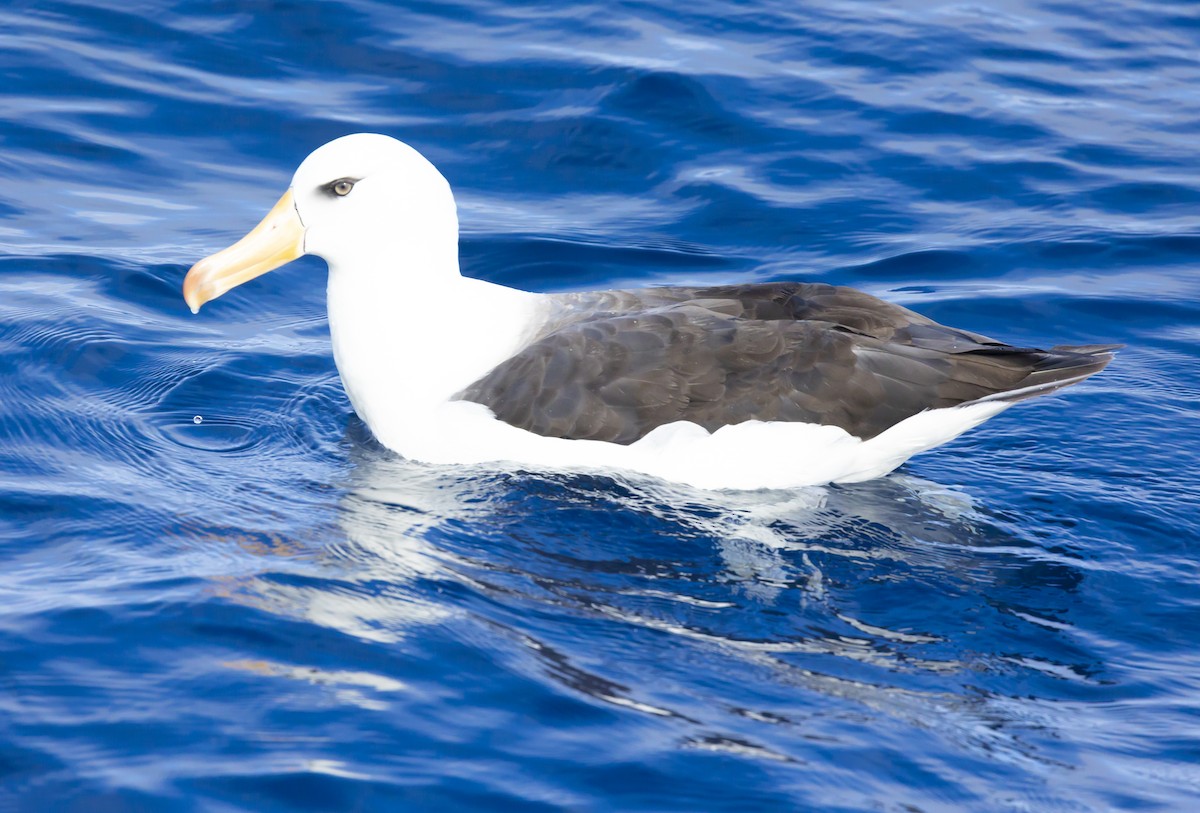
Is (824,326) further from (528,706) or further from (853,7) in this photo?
(853,7)

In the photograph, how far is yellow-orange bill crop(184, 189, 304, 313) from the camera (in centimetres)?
756

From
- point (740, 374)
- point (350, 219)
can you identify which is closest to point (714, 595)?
point (740, 374)

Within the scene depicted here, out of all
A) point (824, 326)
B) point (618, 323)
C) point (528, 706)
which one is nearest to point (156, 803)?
point (528, 706)

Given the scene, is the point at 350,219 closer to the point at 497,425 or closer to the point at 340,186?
the point at 340,186

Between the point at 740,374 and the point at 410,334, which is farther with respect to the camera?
the point at 410,334

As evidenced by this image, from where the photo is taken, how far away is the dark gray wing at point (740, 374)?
721 cm

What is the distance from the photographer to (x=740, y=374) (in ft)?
23.9

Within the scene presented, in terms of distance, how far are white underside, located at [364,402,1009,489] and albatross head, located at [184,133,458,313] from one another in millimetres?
890

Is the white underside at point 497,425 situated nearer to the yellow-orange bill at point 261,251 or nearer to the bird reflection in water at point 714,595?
the bird reflection in water at point 714,595

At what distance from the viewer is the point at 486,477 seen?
24.1 feet

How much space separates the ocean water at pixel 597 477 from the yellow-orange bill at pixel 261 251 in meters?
0.94

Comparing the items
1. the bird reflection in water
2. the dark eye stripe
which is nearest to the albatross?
the dark eye stripe

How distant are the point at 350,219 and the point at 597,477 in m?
1.84

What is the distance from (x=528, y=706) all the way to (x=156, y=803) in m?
1.34
